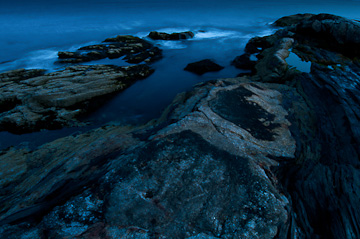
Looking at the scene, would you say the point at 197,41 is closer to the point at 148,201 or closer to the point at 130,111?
the point at 130,111

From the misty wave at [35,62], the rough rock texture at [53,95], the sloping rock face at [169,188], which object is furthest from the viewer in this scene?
the misty wave at [35,62]

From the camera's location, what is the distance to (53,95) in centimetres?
1349

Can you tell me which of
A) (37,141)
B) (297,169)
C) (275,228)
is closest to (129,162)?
(275,228)

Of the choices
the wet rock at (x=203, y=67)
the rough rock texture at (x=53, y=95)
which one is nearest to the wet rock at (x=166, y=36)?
the wet rock at (x=203, y=67)

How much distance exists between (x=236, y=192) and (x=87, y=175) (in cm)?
497

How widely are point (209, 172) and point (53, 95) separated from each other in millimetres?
13512

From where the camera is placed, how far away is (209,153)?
6195 mm

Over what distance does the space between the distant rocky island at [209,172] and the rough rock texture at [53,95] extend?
0.41 ft

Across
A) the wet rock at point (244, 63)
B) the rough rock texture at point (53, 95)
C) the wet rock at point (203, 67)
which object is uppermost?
the wet rock at point (244, 63)

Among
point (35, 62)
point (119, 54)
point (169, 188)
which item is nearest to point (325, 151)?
point (169, 188)

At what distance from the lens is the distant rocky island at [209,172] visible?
4645 millimetres

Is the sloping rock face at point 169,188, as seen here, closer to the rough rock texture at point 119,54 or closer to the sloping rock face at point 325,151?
the sloping rock face at point 325,151

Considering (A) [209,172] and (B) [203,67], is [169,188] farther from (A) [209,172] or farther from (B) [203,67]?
(B) [203,67]

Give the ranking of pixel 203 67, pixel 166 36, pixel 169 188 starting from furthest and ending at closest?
pixel 166 36
pixel 203 67
pixel 169 188
